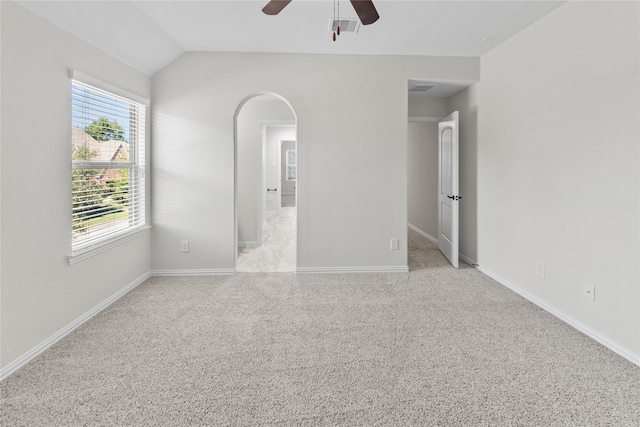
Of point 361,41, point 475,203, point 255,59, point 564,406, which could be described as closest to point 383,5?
point 361,41

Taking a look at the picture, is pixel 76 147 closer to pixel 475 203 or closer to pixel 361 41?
pixel 361 41

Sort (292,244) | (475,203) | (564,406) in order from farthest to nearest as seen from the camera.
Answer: (292,244)
(475,203)
(564,406)

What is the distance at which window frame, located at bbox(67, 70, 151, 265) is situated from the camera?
2.59 m

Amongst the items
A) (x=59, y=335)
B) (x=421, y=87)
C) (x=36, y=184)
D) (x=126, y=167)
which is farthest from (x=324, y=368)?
(x=421, y=87)

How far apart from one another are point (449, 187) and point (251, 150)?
9.83 ft

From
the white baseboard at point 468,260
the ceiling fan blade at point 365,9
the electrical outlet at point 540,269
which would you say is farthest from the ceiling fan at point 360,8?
the white baseboard at point 468,260

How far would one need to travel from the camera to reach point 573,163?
2.57 m

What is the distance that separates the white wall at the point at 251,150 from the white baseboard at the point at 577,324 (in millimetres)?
3586

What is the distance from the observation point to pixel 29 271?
214 cm

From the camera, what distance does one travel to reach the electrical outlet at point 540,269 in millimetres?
2947

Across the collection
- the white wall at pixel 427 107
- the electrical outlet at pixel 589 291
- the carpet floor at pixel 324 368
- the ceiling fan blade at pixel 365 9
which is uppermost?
the white wall at pixel 427 107

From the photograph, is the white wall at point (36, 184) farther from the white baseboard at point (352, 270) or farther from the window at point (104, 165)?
the white baseboard at point (352, 270)

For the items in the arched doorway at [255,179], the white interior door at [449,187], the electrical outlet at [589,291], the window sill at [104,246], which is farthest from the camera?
the arched doorway at [255,179]

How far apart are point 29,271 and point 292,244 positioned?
3697 mm
